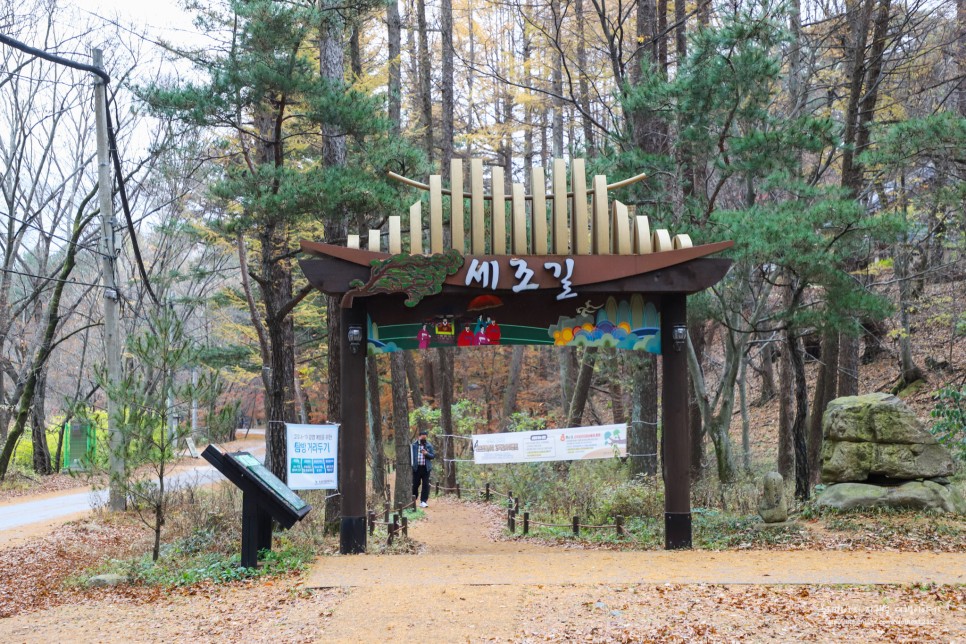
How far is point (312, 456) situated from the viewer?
10344mm

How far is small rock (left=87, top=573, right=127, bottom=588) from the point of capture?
910 cm

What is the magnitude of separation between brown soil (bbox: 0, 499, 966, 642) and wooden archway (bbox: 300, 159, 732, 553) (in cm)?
169

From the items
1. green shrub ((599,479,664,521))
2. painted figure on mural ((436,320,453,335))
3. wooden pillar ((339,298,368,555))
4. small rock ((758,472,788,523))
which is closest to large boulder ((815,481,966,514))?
small rock ((758,472,788,523))

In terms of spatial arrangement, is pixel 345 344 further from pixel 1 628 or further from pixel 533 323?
pixel 1 628

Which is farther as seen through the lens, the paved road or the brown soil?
the paved road

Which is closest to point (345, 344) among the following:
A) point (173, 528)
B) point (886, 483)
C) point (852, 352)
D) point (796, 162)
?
point (173, 528)

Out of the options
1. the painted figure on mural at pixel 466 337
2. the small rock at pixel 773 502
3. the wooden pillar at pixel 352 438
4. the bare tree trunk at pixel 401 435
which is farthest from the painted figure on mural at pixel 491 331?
the bare tree trunk at pixel 401 435

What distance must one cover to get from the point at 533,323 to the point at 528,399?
23133 millimetres

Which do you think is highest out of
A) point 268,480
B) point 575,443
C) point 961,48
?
point 961,48

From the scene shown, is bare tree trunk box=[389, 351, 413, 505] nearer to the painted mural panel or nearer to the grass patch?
the grass patch

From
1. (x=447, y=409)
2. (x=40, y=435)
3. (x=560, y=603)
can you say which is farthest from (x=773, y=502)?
(x=40, y=435)

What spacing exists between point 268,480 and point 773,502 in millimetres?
6588

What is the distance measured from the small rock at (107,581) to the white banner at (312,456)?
2144mm

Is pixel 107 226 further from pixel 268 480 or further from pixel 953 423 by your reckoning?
pixel 953 423
